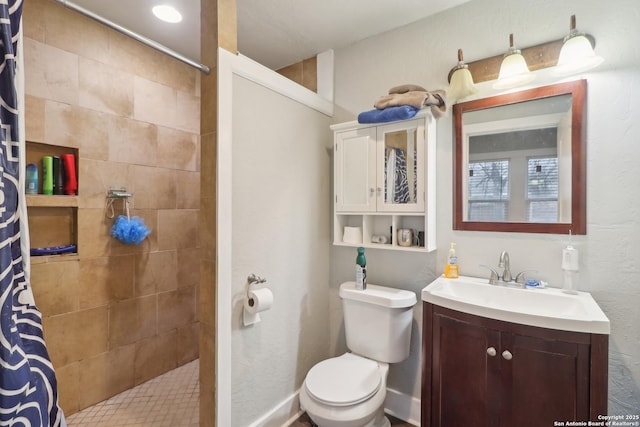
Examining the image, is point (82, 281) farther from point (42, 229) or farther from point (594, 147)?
point (594, 147)

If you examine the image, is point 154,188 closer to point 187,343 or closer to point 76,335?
point 76,335

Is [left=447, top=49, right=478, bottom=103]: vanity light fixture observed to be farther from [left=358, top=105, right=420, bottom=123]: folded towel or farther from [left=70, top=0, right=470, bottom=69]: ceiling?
[left=70, top=0, right=470, bottom=69]: ceiling

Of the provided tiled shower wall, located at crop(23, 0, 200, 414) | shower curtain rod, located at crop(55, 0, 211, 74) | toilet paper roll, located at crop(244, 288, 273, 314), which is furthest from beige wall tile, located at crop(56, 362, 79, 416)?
shower curtain rod, located at crop(55, 0, 211, 74)

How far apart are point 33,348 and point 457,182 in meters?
1.96

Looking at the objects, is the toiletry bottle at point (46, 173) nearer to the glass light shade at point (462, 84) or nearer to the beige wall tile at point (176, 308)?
the beige wall tile at point (176, 308)

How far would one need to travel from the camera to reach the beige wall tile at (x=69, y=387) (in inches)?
70.7

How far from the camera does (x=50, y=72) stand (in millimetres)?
1738

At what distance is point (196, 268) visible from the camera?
2.60 meters

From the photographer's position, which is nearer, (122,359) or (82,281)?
(82,281)

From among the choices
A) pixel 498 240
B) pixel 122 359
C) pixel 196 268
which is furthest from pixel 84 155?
pixel 498 240

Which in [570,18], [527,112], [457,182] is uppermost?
[570,18]

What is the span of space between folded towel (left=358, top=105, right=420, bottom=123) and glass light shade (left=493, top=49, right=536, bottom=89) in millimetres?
449

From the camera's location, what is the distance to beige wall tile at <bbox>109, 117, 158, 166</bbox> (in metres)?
2.04

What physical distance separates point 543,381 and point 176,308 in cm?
242
